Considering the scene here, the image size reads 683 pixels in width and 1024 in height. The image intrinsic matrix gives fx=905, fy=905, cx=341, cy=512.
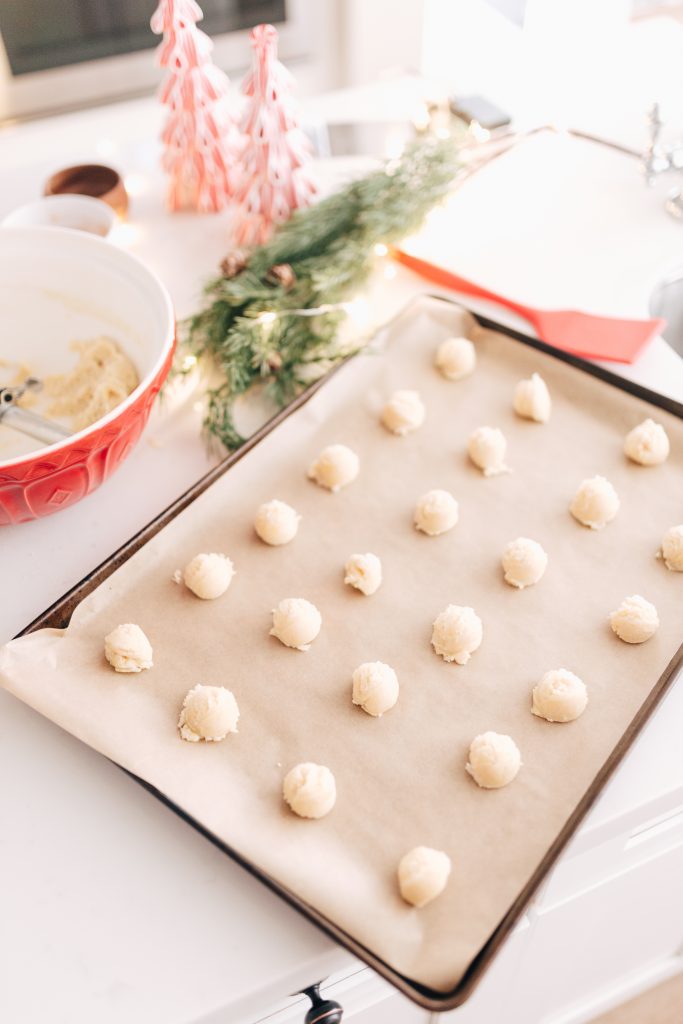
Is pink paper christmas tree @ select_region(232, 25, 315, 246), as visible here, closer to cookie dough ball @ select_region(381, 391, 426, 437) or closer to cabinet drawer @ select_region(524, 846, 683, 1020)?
cookie dough ball @ select_region(381, 391, 426, 437)

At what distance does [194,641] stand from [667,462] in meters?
0.53

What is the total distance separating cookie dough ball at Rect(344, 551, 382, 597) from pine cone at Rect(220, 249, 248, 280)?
47 centimetres

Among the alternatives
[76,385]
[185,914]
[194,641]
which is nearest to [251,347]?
[76,385]

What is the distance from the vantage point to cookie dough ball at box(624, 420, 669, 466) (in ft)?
3.15

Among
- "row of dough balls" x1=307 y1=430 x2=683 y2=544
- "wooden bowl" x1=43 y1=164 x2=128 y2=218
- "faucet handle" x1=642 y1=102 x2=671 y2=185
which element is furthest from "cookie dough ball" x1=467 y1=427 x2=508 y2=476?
Result: "wooden bowl" x1=43 y1=164 x2=128 y2=218

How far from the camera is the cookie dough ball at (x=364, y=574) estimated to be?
0.87 meters

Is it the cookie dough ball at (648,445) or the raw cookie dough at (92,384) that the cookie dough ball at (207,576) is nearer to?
the raw cookie dough at (92,384)

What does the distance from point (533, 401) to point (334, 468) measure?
242mm

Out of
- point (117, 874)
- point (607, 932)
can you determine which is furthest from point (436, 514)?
point (607, 932)

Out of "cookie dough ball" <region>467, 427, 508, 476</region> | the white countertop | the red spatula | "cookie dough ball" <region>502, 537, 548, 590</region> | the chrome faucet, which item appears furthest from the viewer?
the chrome faucet

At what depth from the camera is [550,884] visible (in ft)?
2.77

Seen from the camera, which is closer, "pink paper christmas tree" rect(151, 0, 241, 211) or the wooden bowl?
"pink paper christmas tree" rect(151, 0, 241, 211)

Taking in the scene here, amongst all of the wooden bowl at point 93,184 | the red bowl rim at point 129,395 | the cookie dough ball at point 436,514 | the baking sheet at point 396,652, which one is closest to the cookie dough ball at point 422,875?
the baking sheet at point 396,652

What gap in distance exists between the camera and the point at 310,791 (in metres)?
0.71
